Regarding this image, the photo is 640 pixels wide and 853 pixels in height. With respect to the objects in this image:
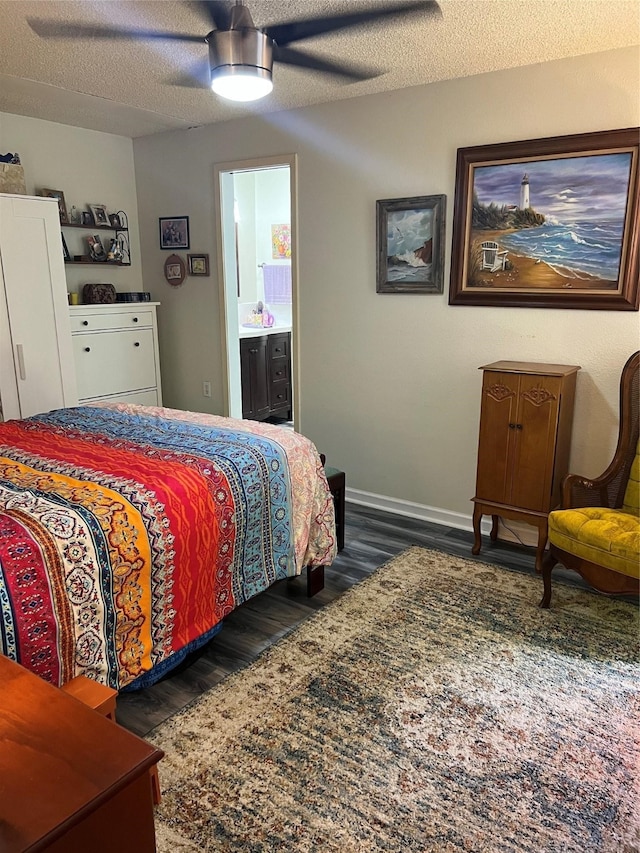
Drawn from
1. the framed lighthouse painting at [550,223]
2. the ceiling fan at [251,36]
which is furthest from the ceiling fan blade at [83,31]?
the framed lighthouse painting at [550,223]

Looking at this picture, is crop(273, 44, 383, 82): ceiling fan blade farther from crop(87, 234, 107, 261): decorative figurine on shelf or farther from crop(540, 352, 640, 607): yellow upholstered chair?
crop(87, 234, 107, 261): decorative figurine on shelf

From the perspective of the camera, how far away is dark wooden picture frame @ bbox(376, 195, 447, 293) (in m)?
3.46

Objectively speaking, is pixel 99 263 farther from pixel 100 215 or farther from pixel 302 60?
pixel 302 60

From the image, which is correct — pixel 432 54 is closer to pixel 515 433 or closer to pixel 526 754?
pixel 515 433

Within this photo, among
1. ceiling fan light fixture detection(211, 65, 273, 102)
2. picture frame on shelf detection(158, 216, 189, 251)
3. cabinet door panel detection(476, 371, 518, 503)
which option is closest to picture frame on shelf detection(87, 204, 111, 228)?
picture frame on shelf detection(158, 216, 189, 251)

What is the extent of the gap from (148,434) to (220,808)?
1497 mm

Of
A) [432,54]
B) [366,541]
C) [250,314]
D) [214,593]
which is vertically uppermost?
[432,54]

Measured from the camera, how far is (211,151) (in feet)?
14.3

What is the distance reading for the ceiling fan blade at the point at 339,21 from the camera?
2008 millimetres

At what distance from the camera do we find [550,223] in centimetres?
305

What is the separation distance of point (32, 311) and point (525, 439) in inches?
121

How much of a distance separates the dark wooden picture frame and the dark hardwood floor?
1455mm

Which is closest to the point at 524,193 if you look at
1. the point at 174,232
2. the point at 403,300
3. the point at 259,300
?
the point at 403,300

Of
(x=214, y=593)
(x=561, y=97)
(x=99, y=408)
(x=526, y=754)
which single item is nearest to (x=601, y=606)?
(x=526, y=754)
